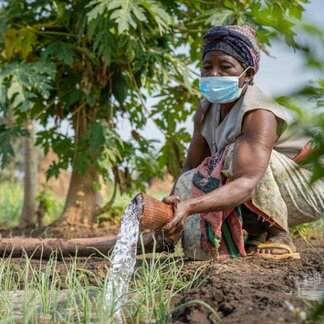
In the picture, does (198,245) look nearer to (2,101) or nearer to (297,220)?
(297,220)

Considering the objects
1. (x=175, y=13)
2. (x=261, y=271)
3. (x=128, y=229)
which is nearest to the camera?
(x=128, y=229)

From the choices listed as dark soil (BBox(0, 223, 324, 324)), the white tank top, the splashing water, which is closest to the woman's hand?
the splashing water

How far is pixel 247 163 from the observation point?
10.7 ft

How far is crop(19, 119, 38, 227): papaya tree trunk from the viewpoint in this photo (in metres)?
7.03

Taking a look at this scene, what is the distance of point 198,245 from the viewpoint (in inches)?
139

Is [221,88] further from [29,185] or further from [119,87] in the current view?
[29,185]

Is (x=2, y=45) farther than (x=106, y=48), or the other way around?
(x=2, y=45)

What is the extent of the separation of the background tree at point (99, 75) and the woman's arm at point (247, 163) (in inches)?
60.7

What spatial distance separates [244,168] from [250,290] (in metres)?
1.01

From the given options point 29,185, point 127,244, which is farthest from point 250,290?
point 29,185

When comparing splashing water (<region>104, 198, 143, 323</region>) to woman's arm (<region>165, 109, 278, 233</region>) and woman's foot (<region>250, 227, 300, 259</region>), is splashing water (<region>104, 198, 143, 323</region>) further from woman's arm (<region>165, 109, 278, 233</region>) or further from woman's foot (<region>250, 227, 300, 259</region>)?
woman's foot (<region>250, 227, 300, 259</region>)

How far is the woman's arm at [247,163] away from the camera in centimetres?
309

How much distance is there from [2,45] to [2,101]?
0.75m

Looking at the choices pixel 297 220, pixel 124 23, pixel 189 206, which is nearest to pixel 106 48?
pixel 124 23
